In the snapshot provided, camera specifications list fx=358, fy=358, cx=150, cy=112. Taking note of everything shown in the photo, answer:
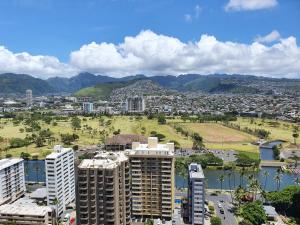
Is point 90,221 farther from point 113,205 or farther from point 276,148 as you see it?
point 276,148

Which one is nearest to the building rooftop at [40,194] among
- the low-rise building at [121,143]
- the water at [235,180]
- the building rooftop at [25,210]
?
the building rooftop at [25,210]

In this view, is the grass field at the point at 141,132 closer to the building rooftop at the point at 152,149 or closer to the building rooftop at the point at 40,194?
the building rooftop at the point at 40,194

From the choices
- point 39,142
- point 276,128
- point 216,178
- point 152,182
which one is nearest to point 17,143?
point 39,142

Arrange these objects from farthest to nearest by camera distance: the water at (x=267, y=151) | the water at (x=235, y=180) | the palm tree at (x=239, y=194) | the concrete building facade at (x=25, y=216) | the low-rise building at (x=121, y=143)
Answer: the water at (x=267, y=151) < the water at (x=235, y=180) < the low-rise building at (x=121, y=143) < the palm tree at (x=239, y=194) < the concrete building facade at (x=25, y=216)

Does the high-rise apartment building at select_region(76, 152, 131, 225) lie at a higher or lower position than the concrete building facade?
higher

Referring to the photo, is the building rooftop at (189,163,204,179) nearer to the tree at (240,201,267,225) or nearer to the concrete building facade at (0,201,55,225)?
the tree at (240,201,267,225)

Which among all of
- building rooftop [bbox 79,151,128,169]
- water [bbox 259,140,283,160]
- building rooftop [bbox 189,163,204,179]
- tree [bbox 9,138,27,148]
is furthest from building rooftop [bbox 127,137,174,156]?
tree [bbox 9,138,27,148]

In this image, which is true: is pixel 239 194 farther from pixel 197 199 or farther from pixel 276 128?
pixel 276 128

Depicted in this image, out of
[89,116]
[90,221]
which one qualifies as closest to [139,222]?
[90,221]
